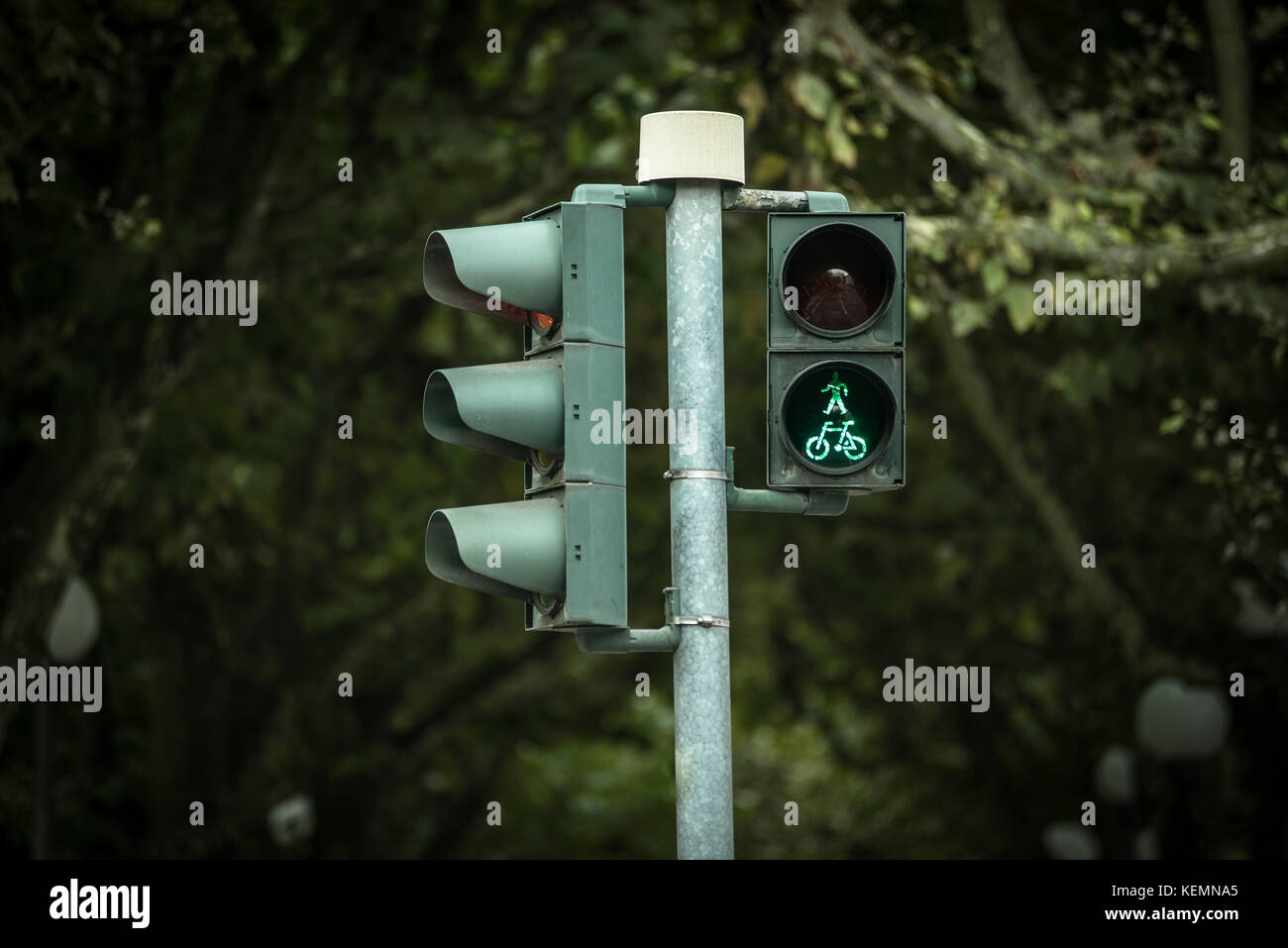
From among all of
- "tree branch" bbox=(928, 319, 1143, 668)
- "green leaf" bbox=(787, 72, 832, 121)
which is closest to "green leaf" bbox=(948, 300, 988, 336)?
"green leaf" bbox=(787, 72, 832, 121)

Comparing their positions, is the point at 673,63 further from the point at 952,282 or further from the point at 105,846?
the point at 105,846

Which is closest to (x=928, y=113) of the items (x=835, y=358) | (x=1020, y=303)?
(x=1020, y=303)

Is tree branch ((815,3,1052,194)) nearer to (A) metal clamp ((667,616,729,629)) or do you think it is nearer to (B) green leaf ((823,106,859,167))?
(B) green leaf ((823,106,859,167))

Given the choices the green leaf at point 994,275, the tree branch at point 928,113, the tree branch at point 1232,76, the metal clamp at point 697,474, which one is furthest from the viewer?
the tree branch at point 1232,76

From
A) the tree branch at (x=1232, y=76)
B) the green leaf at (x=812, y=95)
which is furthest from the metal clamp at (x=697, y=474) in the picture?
the tree branch at (x=1232, y=76)

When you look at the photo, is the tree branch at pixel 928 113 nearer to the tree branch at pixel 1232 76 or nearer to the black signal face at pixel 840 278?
the tree branch at pixel 1232 76

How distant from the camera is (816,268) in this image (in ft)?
17.6

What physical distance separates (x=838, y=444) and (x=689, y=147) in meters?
0.88

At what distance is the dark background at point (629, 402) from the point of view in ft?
36.4

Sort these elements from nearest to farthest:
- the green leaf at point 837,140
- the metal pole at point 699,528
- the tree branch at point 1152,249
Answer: the metal pole at point 699,528
the tree branch at point 1152,249
the green leaf at point 837,140

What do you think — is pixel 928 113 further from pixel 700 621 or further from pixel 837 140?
pixel 700 621

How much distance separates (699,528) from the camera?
509 cm
